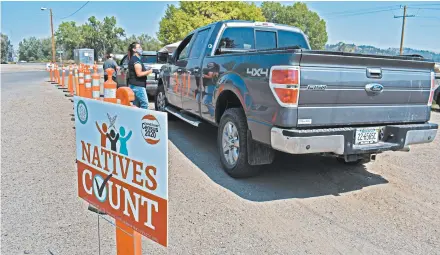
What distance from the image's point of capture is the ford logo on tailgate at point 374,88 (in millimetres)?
3771

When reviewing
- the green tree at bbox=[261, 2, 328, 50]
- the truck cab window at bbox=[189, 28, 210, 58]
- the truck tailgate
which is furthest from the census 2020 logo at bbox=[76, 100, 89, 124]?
the green tree at bbox=[261, 2, 328, 50]

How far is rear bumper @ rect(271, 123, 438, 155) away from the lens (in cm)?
348

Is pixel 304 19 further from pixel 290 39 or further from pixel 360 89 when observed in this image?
pixel 360 89

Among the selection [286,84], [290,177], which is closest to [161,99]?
[290,177]

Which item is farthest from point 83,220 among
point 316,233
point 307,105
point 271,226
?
point 307,105

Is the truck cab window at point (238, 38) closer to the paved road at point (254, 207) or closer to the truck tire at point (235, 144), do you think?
the truck tire at point (235, 144)

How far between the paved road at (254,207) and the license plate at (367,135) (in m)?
0.67

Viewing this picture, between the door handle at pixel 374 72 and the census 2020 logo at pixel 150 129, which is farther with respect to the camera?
the door handle at pixel 374 72

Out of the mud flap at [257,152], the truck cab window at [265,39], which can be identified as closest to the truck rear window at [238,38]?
the truck cab window at [265,39]

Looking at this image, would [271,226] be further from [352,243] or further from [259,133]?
[259,133]

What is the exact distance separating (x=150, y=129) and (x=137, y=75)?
484 cm

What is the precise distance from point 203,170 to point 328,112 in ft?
6.32

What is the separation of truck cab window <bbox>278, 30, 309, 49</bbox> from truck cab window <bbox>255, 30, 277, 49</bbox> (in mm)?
109

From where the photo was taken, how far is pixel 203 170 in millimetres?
4816
